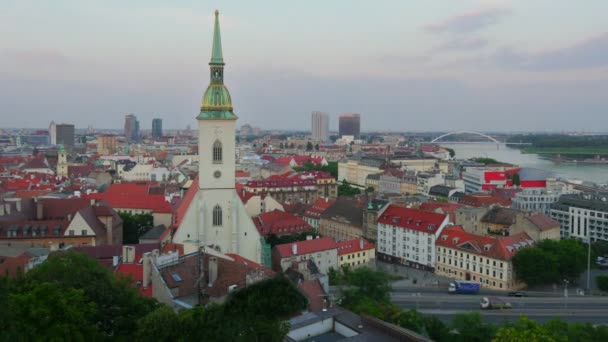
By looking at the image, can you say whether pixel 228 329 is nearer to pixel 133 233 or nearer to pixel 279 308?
pixel 279 308

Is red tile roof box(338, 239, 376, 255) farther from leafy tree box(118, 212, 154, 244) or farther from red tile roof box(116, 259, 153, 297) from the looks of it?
red tile roof box(116, 259, 153, 297)

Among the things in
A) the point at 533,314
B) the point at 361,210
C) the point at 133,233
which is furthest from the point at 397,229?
the point at 133,233

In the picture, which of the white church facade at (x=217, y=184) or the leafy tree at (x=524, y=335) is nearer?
the leafy tree at (x=524, y=335)

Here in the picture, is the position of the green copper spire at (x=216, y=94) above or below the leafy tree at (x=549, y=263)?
above

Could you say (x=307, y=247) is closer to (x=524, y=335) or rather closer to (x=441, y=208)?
(x=441, y=208)

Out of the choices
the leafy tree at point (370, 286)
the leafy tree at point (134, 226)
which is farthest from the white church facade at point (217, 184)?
the leafy tree at point (134, 226)

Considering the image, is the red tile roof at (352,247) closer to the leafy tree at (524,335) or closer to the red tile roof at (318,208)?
the red tile roof at (318,208)
